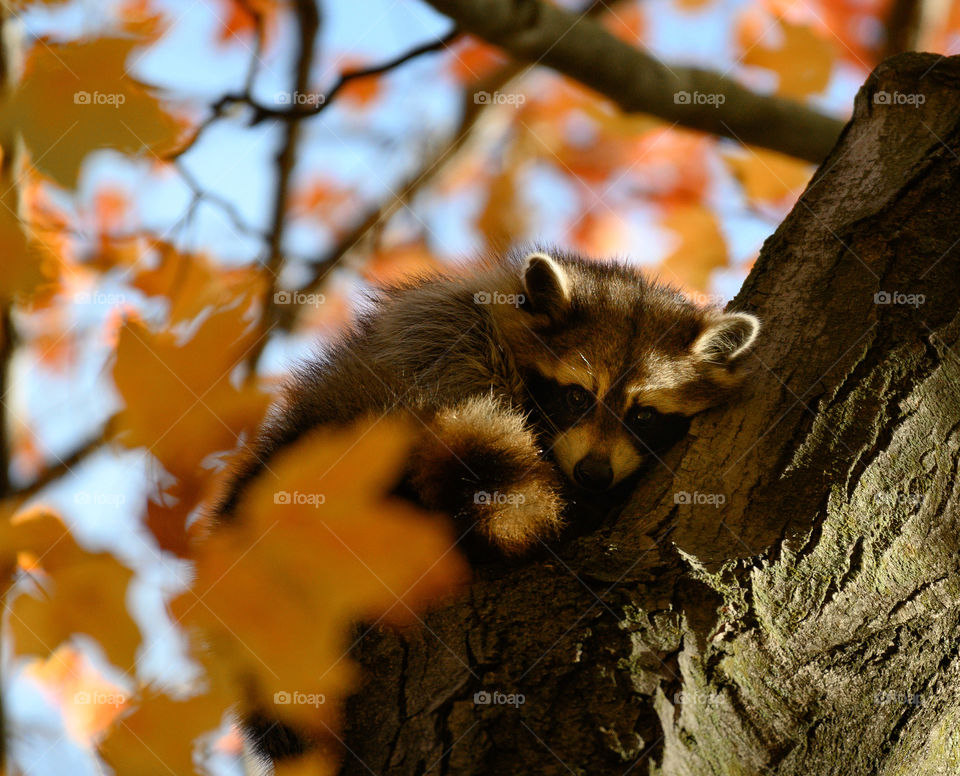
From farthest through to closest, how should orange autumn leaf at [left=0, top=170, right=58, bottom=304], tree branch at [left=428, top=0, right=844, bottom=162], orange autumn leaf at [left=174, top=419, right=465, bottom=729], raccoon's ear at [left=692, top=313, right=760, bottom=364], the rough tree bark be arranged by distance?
tree branch at [left=428, top=0, right=844, bottom=162], orange autumn leaf at [left=0, top=170, right=58, bottom=304], raccoon's ear at [left=692, top=313, right=760, bottom=364], orange autumn leaf at [left=174, top=419, right=465, bottom=729], the rough tree bark

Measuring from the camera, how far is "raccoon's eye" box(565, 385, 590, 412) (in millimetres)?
3867

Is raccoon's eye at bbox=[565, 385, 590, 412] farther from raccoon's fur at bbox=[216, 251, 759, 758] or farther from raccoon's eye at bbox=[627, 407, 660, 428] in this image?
raccoon's eye at bbox=[627, 407, 660, 428]

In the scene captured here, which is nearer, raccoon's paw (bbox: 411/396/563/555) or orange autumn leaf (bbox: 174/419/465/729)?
orange autumn leaf (bbox: 174/419/465/729)

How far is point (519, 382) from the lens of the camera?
3934 millimetres

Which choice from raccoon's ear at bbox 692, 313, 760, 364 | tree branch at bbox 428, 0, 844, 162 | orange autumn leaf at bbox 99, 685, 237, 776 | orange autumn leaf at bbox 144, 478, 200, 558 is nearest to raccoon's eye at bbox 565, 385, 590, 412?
→ raccoon's ear at bbox 692, 313, 760, 364

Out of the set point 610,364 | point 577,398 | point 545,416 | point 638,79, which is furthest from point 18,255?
point 638,79

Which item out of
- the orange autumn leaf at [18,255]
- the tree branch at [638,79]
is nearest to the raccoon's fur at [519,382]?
the tree branch at [638,79]

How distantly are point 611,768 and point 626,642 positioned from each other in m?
0.31

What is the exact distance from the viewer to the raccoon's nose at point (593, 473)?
11.2ft

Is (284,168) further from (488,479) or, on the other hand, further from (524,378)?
(488,479)

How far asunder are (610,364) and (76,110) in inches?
94.2

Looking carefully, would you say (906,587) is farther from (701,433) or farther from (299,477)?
(299,477)

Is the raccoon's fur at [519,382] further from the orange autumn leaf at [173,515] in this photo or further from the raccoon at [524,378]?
the orange autumn leaf at [173,515]

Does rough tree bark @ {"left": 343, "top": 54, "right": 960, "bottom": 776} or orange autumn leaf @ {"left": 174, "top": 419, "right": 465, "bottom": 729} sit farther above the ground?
rough tree bark @ {"left": 343, "top": 54, "right": 960, "bottom": 776}
